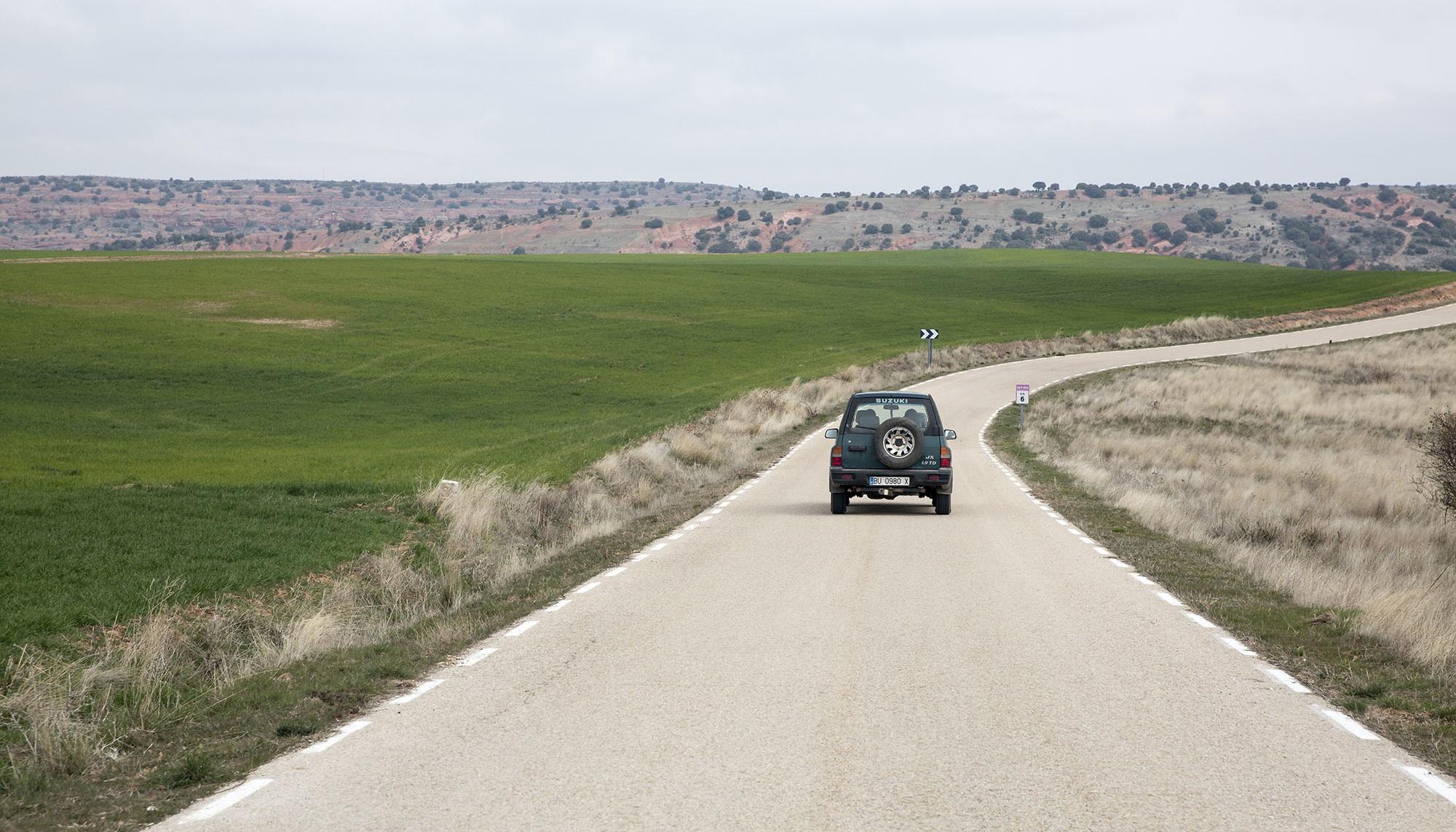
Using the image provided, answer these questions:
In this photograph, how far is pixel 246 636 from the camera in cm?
1176

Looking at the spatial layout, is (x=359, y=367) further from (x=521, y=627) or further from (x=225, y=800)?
(x=225, y=800)

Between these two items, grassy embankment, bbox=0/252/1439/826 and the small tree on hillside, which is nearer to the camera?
grassy embankment, bbox=0/252/1439/826

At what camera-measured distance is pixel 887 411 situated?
22094mm

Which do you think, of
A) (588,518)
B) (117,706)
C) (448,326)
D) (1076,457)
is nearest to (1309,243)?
(448,326)

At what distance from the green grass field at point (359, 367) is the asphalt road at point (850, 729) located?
594 centimetres

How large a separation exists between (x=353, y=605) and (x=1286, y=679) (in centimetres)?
860

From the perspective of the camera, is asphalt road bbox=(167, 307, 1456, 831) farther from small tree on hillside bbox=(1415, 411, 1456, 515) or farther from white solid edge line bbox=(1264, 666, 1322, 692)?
small tree on hillside bbox=(1415, 411, 1456, 515)

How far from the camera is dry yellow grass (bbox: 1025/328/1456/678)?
551 inches

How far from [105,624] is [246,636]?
1.62m

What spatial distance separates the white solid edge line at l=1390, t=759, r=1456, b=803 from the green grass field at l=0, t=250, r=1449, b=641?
10.8 meters

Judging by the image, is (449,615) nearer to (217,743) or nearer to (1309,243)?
(217,743)

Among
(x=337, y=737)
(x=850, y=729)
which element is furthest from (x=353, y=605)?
(x=850, y=729)

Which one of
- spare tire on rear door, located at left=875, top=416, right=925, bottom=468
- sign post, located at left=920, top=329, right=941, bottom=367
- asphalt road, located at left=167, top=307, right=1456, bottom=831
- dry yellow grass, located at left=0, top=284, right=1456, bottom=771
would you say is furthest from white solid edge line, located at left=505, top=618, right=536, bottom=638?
sign post, located at left=920, top=329, right=941, bottom=367

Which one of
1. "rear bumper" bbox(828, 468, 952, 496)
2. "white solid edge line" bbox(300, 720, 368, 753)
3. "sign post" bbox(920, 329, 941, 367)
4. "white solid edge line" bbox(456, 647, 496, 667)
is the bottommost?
"sign post" bbox(920, 329, 941, 367)
